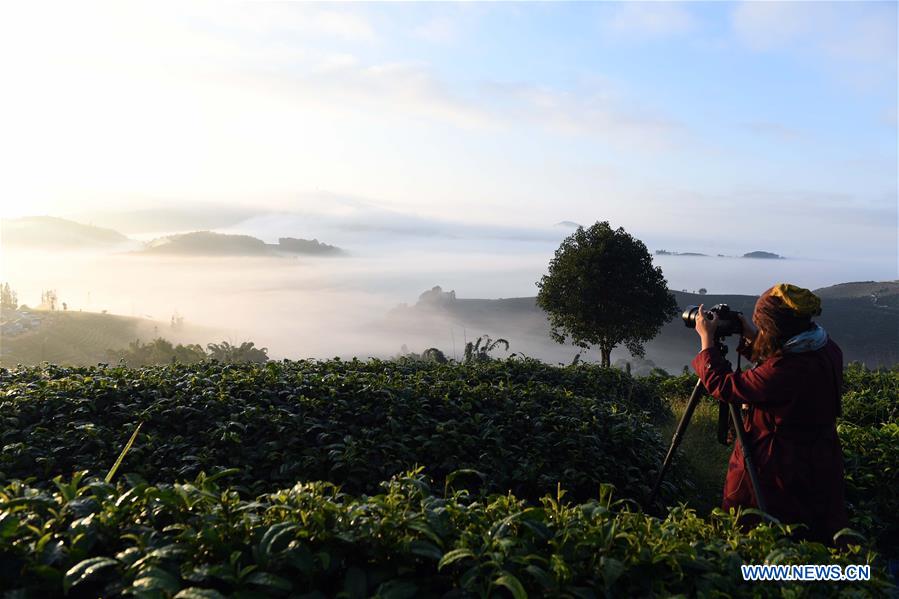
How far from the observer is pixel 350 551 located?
105 inches

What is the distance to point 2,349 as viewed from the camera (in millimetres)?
25625

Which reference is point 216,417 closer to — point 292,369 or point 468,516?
point 292,369

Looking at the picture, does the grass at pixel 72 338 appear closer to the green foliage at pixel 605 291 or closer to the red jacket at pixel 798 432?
the green foliage at pixel 605 291

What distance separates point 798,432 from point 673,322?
55199mm

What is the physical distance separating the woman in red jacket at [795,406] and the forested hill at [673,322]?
32.1 m

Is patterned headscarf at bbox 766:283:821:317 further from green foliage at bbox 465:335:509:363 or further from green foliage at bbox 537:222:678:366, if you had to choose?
green foliage at bbox 537:222:678:366

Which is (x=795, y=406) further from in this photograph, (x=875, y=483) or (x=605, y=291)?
(x=605, y=291)

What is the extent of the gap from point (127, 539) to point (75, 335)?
110 feet

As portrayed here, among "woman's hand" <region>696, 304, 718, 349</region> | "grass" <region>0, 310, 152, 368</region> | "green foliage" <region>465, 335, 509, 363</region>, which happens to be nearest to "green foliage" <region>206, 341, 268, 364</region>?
"green foliage" <region>465, 335, 509, 363</region>

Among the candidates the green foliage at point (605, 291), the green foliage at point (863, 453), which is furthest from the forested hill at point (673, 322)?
the green foliage at point (863, 453)

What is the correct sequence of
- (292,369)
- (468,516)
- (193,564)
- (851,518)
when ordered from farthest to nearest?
1. (292,369)
2. (851,518)
3. (468,516)
4. (193,564)

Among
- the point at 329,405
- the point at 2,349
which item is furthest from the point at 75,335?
the point at 329,405

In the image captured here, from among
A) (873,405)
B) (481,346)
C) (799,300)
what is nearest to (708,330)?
(799,300)

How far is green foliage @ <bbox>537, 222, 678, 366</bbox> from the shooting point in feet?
70.0
